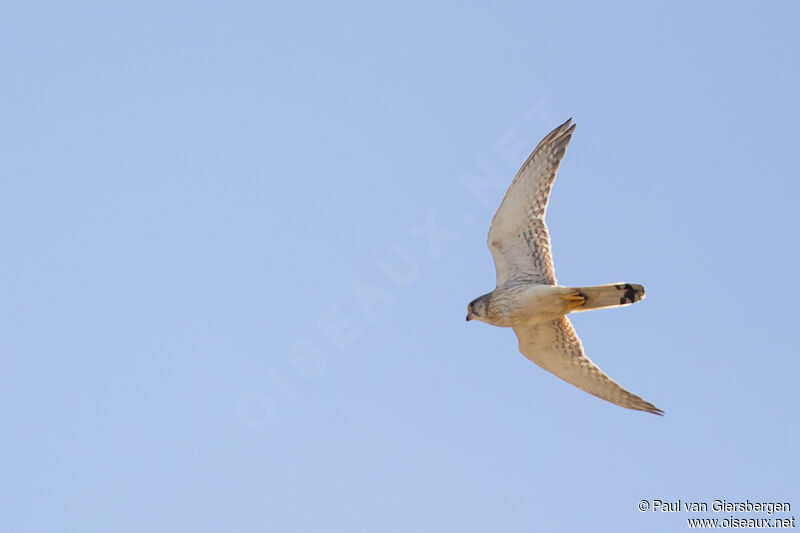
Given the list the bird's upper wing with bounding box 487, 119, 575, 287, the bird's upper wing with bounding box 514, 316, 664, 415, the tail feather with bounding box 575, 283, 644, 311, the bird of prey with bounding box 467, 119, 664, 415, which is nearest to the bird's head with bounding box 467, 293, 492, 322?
the bird of prey with bounding box 467, 119, 664, 415

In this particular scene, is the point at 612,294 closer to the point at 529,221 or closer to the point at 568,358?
the point at 529,221

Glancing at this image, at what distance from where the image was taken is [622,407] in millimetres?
11375

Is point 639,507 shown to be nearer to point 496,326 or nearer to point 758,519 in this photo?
point 758,519

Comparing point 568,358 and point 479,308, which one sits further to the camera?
point 568,358

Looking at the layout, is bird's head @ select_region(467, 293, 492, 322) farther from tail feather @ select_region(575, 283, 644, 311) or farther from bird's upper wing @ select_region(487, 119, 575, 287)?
tail feather @ select_region(575, 283, 644, 311)

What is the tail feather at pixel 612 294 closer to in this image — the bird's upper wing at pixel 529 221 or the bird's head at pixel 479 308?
the bird's upper wing at pixel 529 221

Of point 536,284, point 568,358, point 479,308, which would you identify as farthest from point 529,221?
point 568,358

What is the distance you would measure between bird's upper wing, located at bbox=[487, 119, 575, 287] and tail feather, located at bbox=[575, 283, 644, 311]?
669 mm

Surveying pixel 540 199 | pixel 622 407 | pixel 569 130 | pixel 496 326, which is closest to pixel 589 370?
pixel 622 407

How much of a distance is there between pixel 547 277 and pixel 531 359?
1327mm

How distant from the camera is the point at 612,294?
405 inches

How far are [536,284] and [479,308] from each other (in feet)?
2.47

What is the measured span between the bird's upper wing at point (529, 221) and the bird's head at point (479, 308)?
0.27 meters

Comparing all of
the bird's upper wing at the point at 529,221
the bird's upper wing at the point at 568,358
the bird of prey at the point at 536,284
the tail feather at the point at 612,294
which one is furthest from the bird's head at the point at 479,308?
the tail feather at the point at 612,294
